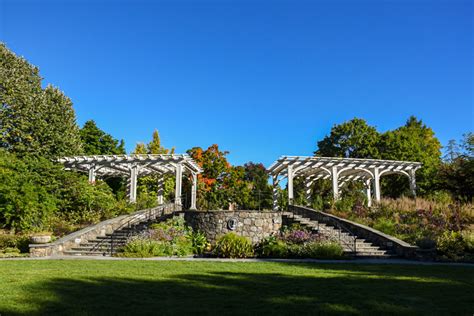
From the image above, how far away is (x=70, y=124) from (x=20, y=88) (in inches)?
143

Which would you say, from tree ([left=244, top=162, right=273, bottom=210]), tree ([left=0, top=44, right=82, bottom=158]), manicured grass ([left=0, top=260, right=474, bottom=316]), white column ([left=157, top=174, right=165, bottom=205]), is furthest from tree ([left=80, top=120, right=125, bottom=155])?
manicured grass ([left=0, top=260, right=474, bottom=316])

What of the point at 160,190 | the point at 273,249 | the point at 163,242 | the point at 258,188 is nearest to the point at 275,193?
the point at 160,190

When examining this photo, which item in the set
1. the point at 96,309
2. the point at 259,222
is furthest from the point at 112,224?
the point at 96,309

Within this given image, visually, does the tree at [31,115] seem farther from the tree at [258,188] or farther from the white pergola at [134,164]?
the tree at [258,188]

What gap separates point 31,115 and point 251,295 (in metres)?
22.3

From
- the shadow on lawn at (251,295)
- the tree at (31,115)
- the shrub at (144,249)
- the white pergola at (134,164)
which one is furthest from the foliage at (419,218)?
the tree at (31,115)

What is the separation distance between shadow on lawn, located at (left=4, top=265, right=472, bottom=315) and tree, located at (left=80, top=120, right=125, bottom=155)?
82.4ft

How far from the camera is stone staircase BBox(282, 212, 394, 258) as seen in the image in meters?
12.6

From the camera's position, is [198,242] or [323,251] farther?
[198,242]

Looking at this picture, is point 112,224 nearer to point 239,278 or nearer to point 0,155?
point 0,155

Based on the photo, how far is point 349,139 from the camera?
111ft

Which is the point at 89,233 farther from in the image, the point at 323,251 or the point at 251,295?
the point at 251,295

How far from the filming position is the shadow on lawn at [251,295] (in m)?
4.91

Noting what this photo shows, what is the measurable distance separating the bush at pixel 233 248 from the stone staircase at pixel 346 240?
3154 millimetres
